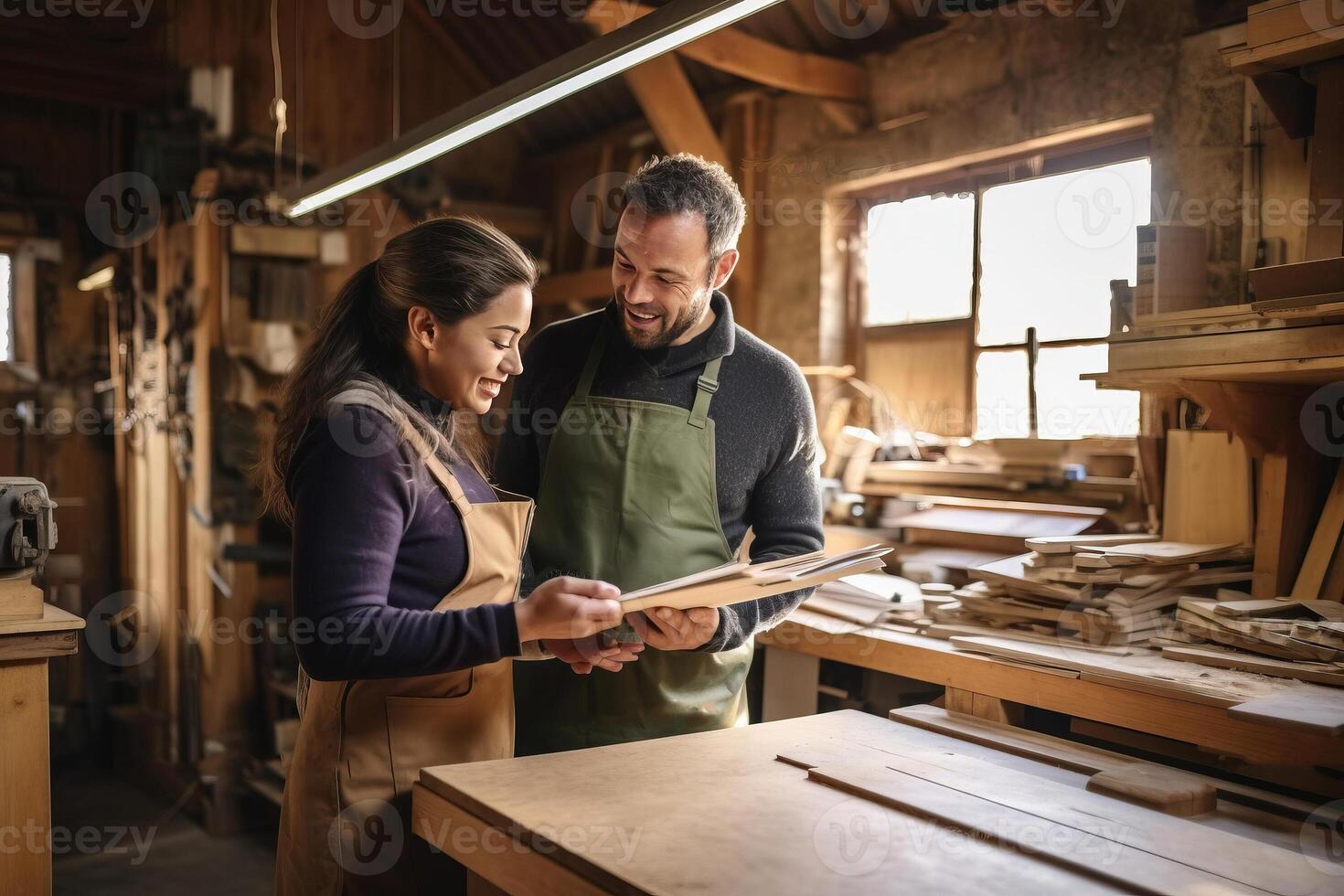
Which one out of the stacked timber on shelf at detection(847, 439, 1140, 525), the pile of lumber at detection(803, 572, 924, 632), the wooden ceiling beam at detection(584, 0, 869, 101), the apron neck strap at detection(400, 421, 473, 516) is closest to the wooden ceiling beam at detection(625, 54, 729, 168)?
the wooden ceiling beam at detection(584, 0, 869, 101)

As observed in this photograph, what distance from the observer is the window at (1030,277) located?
401cm

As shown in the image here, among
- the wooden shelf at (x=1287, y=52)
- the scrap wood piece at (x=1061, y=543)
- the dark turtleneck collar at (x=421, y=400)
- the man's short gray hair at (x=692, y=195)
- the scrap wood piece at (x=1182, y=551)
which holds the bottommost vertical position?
the scrap wood piece at (x=1182, y=551)

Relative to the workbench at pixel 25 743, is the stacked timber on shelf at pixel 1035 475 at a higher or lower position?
higher

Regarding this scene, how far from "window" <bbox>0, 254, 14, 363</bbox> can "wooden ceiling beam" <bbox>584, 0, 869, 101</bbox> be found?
469cm

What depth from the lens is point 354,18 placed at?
6781mm

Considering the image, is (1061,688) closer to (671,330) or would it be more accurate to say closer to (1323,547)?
(1323,547)

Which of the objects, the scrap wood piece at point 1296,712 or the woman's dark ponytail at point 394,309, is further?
the scrap wood piece at point 1296,712

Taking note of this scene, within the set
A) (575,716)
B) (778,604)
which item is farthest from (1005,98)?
(575,716)

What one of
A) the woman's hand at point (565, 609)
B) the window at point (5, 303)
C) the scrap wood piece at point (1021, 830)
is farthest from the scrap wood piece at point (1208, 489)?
the window at point (5, 303)

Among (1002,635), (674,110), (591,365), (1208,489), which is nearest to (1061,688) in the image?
(1002,635)

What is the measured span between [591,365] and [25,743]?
5.20 feet

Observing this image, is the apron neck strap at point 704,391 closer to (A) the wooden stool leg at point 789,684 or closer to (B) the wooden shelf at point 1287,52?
(A) the wooden stool leg at point 789,684

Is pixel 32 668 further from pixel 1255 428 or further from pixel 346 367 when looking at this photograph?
pixel 1255 428

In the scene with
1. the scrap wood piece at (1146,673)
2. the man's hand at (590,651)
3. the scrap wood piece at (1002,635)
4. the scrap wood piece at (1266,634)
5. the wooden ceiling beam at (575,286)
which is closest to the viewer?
the man's hand at (590,651)
